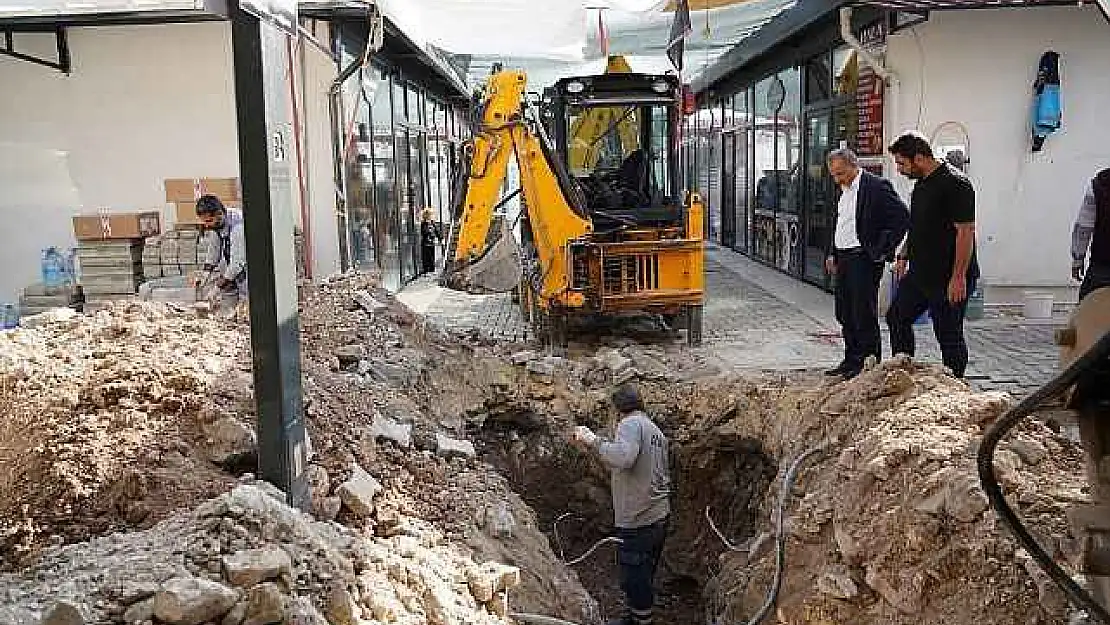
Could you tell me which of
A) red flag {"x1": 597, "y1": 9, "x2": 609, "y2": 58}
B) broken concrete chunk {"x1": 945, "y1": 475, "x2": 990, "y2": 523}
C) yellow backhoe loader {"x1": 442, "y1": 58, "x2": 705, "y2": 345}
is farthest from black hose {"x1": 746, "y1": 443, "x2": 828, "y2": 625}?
red flag {"x1": 597, "y1": 9, "x2": 609, "y2": 58}

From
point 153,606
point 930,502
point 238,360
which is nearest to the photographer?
point 153,606

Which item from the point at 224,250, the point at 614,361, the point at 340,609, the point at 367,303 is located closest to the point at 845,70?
the point at 614,361

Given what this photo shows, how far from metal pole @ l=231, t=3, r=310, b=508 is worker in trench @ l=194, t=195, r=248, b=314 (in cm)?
377

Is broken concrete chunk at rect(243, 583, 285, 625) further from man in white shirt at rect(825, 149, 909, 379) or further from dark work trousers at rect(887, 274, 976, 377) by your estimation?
man in white shirt at rect(825, 149, 909, 379)

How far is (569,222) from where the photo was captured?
9609 mm

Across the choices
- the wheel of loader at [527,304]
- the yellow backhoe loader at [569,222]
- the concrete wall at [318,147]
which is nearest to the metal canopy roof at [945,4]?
the yellow backhoe loader at [569,222]

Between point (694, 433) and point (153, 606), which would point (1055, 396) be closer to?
point (153, 606)

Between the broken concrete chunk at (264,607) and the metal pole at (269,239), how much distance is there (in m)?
0.99

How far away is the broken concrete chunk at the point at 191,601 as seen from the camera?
286cm

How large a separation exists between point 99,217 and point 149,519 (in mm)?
8575

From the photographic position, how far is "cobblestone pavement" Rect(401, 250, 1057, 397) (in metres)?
8.54

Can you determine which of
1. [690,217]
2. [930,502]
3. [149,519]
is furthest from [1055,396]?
[690,217]

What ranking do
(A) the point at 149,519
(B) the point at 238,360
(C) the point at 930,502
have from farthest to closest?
(B) the point at 238,360 < (C) the point at 930,502 < (A) the point at 149,519

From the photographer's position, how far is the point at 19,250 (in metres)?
12.1
